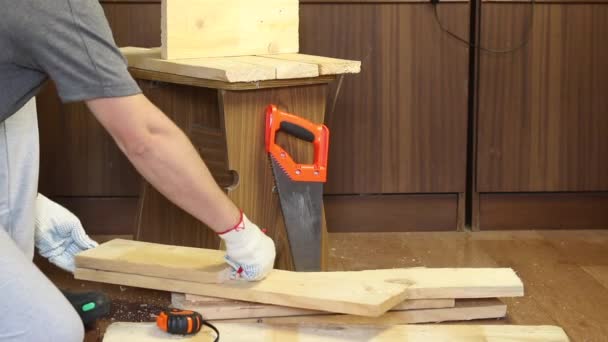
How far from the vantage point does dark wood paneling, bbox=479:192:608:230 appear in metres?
3.11

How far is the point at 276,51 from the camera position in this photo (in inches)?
97.3

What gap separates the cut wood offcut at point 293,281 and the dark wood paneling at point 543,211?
2.73 feet

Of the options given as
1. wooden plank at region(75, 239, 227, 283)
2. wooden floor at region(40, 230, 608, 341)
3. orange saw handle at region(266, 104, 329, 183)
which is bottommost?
wooden floor at region(40, 230, 608, 341)

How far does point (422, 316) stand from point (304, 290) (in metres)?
0.30

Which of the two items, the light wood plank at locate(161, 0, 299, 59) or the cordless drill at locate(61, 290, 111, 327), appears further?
the light wood plank at locate(161, 0, 299, 59)

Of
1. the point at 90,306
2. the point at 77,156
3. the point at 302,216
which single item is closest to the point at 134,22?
the point at 77,156

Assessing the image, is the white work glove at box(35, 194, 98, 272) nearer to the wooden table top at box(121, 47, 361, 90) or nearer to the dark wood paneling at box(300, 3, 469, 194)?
the wooden table top at box(121, 47, 361, 90)

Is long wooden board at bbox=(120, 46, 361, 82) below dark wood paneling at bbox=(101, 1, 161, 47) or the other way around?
below

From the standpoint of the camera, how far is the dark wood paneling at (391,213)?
308 centimetres

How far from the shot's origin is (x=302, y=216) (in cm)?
232

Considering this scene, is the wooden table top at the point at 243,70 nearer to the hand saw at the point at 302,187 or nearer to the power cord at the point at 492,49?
the hand saw at the point at 302,187

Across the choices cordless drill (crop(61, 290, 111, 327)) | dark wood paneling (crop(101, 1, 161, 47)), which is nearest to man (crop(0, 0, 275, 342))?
cordless drill (crop(61, 290, 111, 327))

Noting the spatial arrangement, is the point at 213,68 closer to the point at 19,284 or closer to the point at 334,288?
the point at 334,288

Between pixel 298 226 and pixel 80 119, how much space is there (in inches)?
39.1
